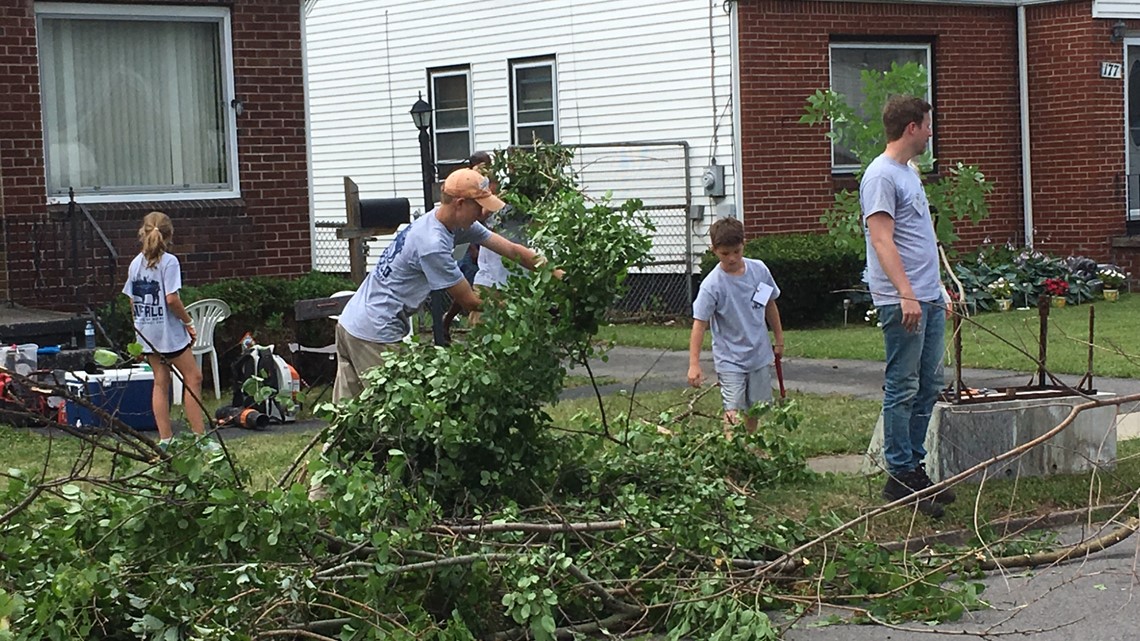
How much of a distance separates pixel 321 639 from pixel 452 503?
53.2 inches

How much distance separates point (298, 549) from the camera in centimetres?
552

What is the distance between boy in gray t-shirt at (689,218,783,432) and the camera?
8.66 metres

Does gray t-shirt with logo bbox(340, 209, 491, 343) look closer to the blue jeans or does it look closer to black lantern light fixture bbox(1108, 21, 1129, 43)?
the blue jeans

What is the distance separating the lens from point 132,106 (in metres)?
14.3

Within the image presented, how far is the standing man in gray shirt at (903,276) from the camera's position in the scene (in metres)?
7.56

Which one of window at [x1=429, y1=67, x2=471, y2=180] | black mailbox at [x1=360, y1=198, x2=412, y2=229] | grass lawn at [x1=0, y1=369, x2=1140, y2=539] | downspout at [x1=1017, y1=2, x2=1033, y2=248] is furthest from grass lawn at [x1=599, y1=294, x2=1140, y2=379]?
window at [x1=429, y1=67, x2=471, y2=180]

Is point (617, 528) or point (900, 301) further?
point (900, 301)

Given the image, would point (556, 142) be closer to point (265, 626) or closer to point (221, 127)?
point (221, 127)

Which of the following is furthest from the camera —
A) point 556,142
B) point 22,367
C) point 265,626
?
point 556,142

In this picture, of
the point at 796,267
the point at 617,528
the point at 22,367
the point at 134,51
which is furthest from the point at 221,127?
the point at 617,528

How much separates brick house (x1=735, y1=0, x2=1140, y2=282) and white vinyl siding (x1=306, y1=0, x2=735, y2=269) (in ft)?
4.69

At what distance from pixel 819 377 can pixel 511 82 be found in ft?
29.1

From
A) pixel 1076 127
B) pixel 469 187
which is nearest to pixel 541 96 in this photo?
pixel 1076 127

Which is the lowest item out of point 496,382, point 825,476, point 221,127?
point 825,476
